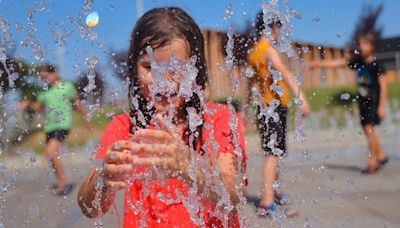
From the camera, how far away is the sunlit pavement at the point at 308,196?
372 centimetres

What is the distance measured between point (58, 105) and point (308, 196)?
191 centimetres

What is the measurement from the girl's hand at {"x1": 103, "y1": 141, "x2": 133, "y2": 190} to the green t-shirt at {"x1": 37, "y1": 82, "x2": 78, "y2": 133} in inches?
77.5

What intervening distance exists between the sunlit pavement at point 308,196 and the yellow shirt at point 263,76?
731mm

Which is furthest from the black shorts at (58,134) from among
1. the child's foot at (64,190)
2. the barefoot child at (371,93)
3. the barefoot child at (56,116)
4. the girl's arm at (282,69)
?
the barefoot child at (371,93)

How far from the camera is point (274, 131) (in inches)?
140

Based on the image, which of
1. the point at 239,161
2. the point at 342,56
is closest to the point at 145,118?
the point at 239,161

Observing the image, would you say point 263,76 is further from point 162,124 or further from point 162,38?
point 162,124

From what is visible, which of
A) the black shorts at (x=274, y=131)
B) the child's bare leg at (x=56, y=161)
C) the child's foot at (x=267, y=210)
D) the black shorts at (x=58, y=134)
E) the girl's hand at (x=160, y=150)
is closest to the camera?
the girl's hand at (x=160, y=150)

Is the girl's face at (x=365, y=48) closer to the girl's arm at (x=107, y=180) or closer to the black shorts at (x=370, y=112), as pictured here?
the black shorts at (x=370, y=112)

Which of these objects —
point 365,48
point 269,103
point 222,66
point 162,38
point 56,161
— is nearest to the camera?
point 162,38

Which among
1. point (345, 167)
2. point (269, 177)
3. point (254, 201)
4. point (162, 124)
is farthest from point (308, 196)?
point (162, 124)

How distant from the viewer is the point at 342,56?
6281 mm

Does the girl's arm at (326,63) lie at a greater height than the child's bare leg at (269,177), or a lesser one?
greater

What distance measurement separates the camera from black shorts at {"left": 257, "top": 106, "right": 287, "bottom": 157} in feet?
11.1
